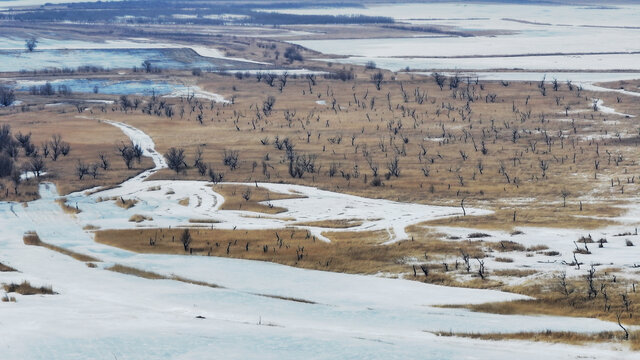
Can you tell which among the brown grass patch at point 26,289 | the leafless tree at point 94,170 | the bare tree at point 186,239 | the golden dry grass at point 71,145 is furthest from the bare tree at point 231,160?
the brown grass patch at point 26,289

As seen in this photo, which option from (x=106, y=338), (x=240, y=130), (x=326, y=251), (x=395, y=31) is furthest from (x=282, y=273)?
(x=395, y=31)

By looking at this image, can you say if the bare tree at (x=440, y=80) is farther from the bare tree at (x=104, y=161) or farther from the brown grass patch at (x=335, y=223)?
the brown grass patch at (x=335, y=223)

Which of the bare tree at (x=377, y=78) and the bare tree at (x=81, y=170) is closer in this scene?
the bare tree at (x=81, y=170)

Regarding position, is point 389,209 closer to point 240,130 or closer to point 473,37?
point 240,130

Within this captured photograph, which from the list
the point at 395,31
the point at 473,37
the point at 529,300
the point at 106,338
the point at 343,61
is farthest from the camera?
the point at 395,31

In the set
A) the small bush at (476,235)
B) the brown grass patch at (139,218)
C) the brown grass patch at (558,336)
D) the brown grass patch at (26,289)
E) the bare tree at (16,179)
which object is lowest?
the bare tree at (16,179)

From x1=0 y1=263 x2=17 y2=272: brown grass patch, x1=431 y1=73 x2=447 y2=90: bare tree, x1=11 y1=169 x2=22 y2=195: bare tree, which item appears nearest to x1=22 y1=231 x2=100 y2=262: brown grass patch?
x1=0 y1=263 x2=17 y2=272: brown grass patch
